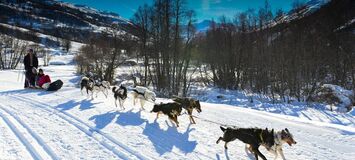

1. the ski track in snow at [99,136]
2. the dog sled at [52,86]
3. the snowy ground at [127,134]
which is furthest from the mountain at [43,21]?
the ski track in snow at [99,136]

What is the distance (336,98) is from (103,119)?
16.3 metres

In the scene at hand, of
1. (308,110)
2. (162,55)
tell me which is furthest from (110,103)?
(162,55)

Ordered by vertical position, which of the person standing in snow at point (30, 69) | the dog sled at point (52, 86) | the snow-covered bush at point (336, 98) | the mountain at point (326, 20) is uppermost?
the mountain at point (326, 20)

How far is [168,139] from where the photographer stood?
315 inches

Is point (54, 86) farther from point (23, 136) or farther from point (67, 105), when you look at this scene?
point (23, 136)

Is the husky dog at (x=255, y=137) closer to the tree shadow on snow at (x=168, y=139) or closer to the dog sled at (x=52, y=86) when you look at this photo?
the tree shadow on snow at (x=168, y=139)

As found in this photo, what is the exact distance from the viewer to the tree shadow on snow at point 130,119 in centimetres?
958

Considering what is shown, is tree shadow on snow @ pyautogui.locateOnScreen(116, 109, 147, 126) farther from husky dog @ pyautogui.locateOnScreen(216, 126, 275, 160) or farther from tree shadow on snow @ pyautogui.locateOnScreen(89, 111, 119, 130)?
husky dog @ pyautogui.locateOnScreen(216, 126, 275, 160)

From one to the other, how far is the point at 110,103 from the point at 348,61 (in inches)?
1018

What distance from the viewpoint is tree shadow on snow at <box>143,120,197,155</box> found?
23.8 feet

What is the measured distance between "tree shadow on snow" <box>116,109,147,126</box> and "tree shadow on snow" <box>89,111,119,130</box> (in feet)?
0.72

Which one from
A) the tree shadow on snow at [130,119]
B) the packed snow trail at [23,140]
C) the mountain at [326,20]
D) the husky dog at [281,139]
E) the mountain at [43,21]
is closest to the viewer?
the husky dog at [281,139]

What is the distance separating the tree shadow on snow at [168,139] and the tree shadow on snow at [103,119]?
1176 mm

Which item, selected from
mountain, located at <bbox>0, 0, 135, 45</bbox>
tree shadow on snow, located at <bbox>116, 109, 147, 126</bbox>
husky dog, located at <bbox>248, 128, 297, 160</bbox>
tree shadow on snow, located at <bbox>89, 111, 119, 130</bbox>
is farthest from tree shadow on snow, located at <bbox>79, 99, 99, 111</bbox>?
mountain, located at <bbox>0, 0, 135, 45</bbox>
